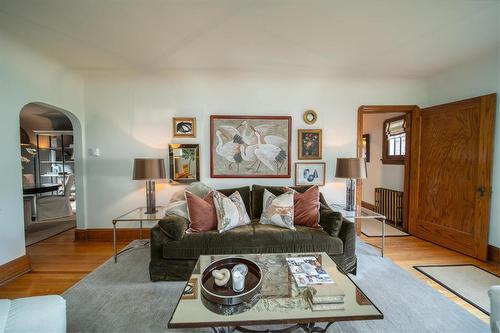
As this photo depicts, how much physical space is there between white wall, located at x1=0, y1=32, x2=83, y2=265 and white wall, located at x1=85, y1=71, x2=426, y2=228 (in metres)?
0.72

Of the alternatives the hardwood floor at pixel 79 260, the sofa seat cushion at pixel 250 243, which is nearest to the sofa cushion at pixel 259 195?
the sofa seat cushion at pixel 250 243

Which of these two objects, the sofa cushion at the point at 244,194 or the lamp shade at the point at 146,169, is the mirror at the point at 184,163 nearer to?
the lamp shade at the point at 146,169

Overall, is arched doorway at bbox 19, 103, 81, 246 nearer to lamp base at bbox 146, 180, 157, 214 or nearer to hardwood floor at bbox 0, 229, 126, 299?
hardwood floor at bbox 0, 229, 126, 299

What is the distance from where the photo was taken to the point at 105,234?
3295mm

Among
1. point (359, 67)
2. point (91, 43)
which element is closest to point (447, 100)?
point (359, 67)

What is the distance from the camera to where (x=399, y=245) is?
3.10 metres

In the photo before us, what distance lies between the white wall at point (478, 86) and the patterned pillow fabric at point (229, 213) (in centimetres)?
308

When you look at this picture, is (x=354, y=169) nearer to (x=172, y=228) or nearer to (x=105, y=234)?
(x=172, y=228)

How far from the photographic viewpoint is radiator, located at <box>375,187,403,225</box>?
4.01 metres

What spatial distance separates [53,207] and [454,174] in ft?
23.5

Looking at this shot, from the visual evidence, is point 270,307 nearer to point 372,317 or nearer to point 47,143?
point 372,317

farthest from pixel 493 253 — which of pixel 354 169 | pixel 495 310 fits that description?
pixel 495 310

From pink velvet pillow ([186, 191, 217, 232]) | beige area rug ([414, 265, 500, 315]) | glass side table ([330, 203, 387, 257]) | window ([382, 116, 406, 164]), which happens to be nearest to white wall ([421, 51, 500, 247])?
beige area rug ([414, 265, 500, 315])

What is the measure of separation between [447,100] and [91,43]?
4839 mm
